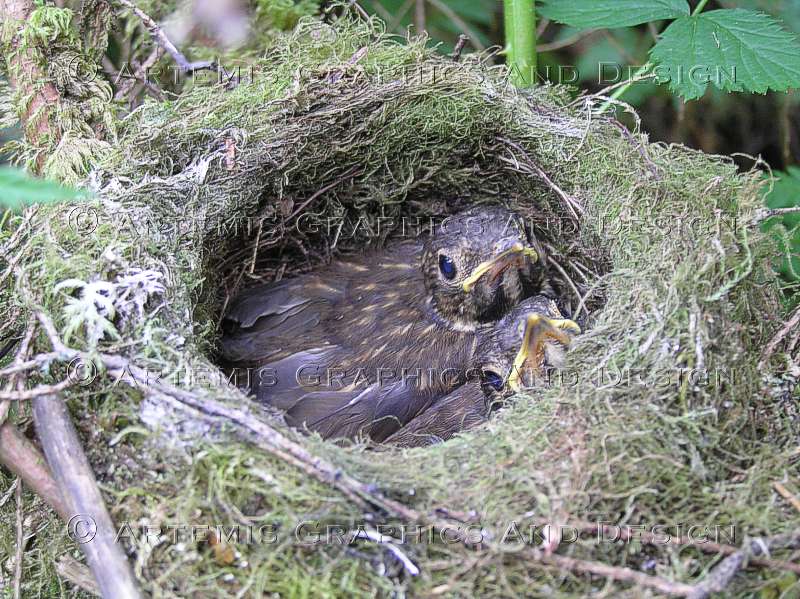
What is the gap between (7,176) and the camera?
106 cm

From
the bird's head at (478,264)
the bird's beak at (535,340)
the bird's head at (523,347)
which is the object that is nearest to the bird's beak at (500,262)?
the bird's head at (478,264)

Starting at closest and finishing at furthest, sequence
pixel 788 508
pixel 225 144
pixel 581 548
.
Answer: pixel 581 548 → pixel 788 508 → pixel 225 144

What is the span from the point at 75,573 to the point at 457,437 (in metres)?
0.85

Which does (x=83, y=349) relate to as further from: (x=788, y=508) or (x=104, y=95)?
(x=788, y=508)

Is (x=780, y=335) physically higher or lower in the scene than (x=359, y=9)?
lower

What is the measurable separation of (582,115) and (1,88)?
162cm

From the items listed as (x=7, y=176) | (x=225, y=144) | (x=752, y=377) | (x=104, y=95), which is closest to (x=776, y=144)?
(x=752, y=377)

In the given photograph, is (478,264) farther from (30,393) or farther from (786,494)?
(30,393)

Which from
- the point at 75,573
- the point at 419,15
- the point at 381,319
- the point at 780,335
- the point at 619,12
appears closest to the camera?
the point at 75,573

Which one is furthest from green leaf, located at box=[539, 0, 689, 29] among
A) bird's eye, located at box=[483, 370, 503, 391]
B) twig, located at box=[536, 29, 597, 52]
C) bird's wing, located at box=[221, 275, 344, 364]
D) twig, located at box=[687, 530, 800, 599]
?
twig, located at box=[687, 530, 800, 599]

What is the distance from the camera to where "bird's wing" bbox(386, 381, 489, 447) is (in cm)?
225

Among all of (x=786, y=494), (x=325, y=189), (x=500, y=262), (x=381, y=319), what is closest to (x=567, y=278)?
(x=500, y=262)

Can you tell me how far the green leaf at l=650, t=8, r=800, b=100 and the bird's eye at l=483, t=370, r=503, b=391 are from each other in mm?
880

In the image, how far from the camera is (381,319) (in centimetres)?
266
